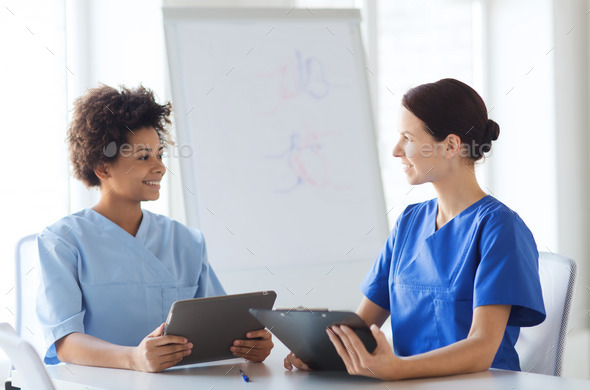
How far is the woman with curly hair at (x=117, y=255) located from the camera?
52.9 inches

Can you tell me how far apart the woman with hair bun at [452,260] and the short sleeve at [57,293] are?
0.47 m

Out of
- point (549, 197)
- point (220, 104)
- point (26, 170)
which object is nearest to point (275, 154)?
point (220, 104)

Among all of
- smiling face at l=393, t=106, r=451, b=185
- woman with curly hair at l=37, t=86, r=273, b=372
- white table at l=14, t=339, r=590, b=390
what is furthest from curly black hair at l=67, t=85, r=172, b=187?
smiling face at l=393, t=106, r=451, b=185

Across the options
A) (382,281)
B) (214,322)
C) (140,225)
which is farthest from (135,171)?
(382,281)

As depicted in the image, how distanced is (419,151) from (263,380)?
0.57m

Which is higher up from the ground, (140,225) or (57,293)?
(140,225)

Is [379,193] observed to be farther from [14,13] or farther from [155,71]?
[14,13]

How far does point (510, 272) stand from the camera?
3.91 ft

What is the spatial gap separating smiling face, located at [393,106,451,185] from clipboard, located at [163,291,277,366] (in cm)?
41

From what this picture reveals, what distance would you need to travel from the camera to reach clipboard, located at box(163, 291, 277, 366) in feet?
3.76

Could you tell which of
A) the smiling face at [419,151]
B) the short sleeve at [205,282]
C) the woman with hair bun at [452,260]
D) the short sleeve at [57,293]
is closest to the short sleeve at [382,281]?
the woman with hair bun at [452,260]

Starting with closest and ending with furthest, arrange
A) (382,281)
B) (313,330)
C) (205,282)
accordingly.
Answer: (313,330) < (382,281) < (205,282)

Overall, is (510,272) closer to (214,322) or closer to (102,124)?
(214,322)

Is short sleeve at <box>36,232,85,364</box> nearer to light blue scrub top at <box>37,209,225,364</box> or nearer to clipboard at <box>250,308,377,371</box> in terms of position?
light blue scrub top at <box>37,209,225,364</box>
